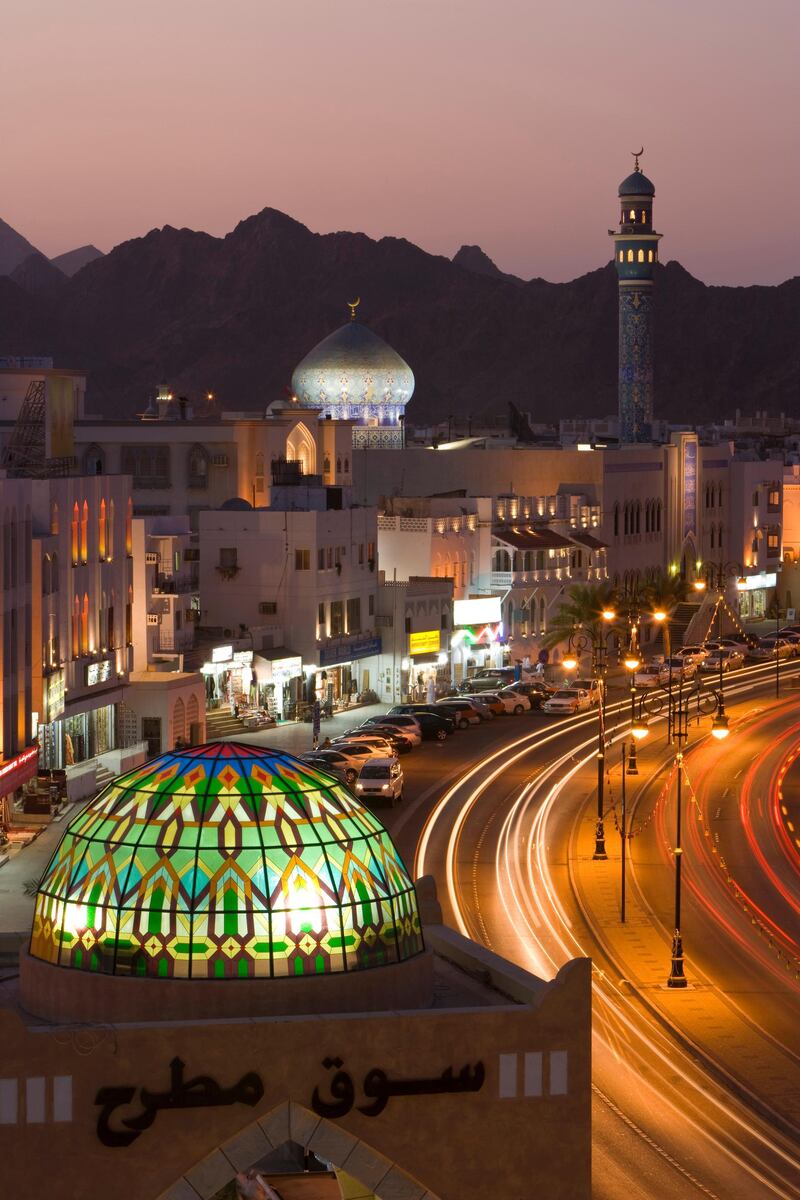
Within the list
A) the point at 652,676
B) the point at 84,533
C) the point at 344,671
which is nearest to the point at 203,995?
the point at 84,533

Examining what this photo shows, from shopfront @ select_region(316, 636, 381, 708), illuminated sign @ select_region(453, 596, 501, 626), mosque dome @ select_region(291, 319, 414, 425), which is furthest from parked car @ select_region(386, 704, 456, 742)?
mosque dome @ select_region(291, 319, 414, 425)

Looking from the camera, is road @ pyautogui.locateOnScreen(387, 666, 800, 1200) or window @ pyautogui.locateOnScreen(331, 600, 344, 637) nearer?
road @ pyautogui.locateOnScreen(387, 666, 800, 1200)

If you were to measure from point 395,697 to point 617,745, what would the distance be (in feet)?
52.4

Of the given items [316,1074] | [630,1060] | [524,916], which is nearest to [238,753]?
[316,1074]

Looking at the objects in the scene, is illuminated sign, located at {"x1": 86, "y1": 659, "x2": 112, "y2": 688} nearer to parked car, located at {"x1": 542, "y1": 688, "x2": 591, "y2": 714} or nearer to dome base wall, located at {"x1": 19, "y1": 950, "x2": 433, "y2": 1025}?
parked car, located at {"x1": 542, "y1": 688, "x2": 591, "y2": 714}

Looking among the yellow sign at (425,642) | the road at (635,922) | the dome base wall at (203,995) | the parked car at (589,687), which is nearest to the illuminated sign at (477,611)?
the yellow sign at (425,642)

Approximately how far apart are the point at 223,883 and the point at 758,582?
119 meters

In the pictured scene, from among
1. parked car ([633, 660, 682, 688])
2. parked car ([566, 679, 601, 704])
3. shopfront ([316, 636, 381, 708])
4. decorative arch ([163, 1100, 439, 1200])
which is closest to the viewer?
decorative arch ([163, 1100, 439, 1200])

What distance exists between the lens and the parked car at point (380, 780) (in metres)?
73.6

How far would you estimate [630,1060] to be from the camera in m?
44.2

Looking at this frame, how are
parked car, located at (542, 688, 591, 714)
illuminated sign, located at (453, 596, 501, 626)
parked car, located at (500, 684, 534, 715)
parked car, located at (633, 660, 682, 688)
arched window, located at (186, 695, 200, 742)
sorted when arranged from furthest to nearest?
1. illuminated sign, located at (453, 596, 501, 626)
2. parked car, located at (633, 660, 682, 688)
3. parked car, located at (500, 684, 534, 715)
4. parked car, located at (542, 688, 591, 714)
5. arched window, located at (186, 695, 200, 742)

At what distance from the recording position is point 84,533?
77812mm

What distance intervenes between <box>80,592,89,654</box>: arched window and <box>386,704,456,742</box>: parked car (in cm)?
1670

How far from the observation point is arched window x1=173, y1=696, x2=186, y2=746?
266ft
